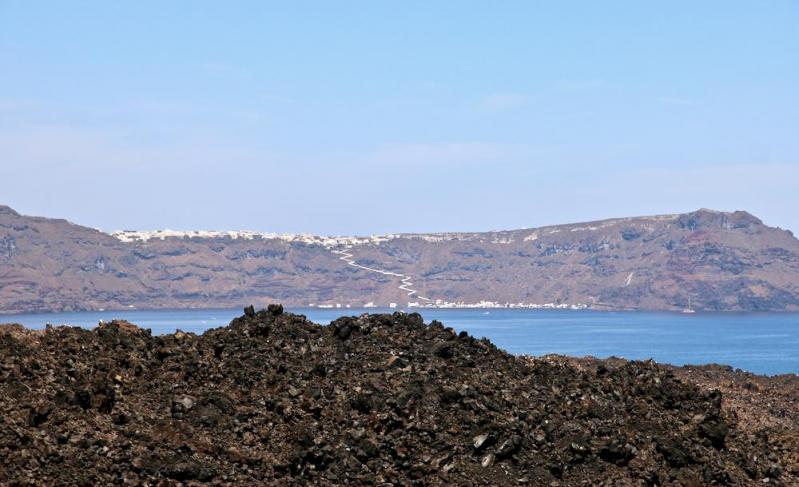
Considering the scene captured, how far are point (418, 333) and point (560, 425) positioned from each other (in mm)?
5677

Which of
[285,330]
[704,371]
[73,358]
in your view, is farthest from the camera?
[704,371]

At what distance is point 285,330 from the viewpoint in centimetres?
2680

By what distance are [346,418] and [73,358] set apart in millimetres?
6100

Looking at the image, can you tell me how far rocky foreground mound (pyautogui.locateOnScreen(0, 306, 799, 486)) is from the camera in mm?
19641

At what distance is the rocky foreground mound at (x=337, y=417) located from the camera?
19641 mm

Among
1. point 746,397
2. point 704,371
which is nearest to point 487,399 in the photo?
point 746,397

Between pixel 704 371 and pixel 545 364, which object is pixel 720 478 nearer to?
pixel 545 364

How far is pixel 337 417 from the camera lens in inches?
858

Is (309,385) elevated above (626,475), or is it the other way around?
(309,385)

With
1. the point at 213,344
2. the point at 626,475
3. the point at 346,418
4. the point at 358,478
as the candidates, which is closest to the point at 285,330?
the point at 213,344

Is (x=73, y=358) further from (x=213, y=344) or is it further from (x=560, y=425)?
(x=560, y=425)

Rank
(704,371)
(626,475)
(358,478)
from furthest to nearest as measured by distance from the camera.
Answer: (704,371) → (626,475) → (358,478)

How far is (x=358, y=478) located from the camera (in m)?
19.9

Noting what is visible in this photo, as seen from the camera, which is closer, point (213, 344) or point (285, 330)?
point (213, 344)
